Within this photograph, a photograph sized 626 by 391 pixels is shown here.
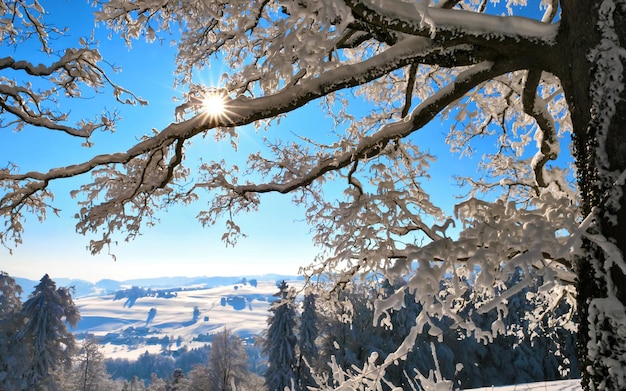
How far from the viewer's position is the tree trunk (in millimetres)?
2020

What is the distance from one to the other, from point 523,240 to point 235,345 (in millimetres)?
32142

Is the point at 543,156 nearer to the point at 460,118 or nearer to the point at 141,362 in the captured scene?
the point at 460,118

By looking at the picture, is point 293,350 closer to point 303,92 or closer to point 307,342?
point 307,342

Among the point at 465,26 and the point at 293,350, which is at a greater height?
the point at 465,26

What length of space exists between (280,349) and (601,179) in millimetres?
26387

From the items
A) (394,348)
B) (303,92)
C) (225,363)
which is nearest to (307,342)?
(394,348)

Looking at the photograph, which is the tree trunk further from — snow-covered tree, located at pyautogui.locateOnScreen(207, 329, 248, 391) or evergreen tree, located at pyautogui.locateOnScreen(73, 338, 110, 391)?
evergreen tree, located at pyautogui.locateOnScreen(73, 338, 110, 391)

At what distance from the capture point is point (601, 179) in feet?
7.07

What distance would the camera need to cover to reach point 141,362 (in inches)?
4323

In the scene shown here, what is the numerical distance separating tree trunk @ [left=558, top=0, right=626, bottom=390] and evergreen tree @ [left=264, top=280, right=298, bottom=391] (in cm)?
2377

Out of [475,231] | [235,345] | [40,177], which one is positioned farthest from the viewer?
[235,345]

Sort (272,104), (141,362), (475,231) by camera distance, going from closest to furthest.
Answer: (475,231), (272,104), (141,362)

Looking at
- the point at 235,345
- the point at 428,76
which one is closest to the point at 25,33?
the point at 428,76

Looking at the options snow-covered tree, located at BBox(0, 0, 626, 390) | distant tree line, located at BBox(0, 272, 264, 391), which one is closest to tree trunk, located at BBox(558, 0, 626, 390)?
snow-covered tree, located at BBox(0, 0, 626, 390)
